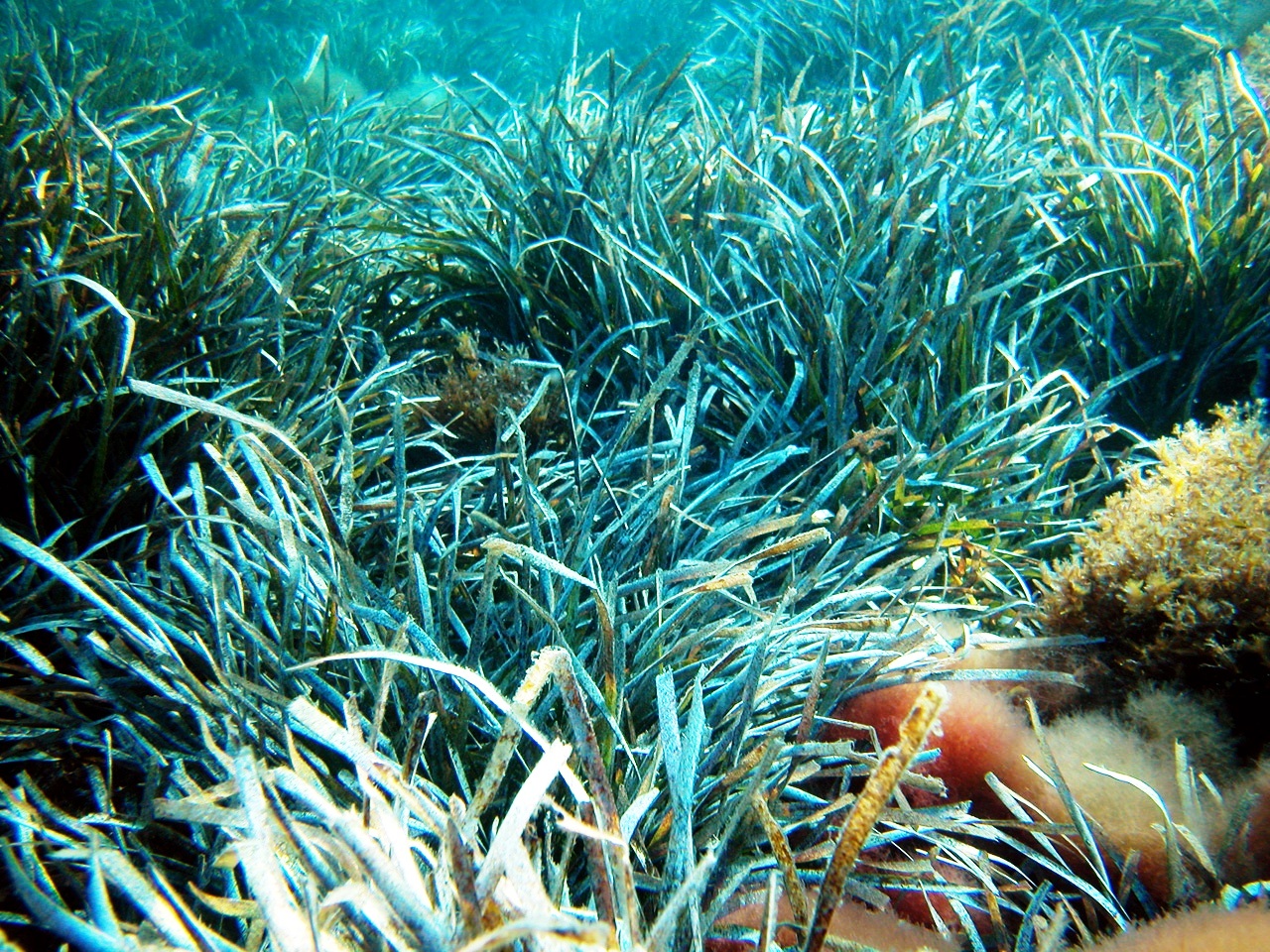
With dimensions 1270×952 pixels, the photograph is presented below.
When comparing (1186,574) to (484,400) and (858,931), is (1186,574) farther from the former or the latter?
(484,400)

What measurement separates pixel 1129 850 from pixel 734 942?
2.37 feet

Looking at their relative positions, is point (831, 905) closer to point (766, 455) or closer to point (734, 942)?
point (734, 942)

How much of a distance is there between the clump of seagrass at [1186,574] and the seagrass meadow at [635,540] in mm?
11

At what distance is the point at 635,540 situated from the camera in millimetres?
1830

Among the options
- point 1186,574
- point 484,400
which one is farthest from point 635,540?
point 1186,574

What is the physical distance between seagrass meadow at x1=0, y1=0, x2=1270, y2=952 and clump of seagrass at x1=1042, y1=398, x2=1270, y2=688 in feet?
0.04

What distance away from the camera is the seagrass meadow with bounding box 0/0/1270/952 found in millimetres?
1150

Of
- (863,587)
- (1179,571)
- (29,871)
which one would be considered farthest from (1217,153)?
(29,871)

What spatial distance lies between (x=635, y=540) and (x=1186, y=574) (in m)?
1.18

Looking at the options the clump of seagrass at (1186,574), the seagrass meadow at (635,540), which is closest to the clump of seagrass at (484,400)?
the seagrass meadow at (635,540)

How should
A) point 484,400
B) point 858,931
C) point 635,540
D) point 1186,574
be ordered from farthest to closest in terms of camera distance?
point 484,400 < point 635,540 < point 1186,574 < point 858,931

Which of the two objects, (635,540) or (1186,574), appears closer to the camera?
(1186,574)

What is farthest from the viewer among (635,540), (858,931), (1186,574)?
(635,540)

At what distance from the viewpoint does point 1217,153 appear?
8.70 feet
